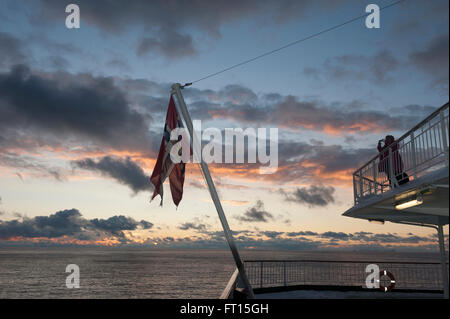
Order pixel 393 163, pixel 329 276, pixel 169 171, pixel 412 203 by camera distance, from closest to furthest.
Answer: pixel 412 203 < pixel 169 171 < pixel 393 163 < pixel 329 276

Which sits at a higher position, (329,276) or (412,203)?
(412,203)

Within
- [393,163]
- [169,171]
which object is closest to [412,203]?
[393,163]

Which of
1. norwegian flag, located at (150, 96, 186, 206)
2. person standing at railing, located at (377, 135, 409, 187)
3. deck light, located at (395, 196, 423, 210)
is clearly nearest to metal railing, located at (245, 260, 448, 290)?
person standing at railing, located at (377, 135, 409, 187)

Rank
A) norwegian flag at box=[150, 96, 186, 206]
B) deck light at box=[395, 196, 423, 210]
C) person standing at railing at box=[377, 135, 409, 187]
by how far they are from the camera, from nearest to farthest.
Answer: deck light at box=[395, 196, 423, 210]
norwegian flag at box=[150, 96, 186, 206]
person standing at railing at box=[377, 135, 409, 187]

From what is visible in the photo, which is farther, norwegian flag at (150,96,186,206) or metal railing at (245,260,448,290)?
metal railing at (245,260,448,290)

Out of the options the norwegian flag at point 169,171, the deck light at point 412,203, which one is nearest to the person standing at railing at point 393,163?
the deck light at point 412,203

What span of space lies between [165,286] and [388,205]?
7007 centimetres

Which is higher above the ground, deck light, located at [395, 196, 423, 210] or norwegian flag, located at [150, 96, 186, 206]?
norwegian flag, located at [150, 96, 186, 206]

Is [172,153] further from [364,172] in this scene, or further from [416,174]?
[364,172]

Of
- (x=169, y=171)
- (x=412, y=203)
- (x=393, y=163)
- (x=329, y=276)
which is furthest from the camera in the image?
(x=329, y=276)

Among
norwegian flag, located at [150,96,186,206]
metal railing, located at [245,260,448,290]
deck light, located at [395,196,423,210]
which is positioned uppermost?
norwegian flag, located at [150,96,186,206]

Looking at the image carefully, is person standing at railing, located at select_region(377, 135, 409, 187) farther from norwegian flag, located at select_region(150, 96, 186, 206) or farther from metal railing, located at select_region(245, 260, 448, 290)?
norwegian flag, located at select_region(150, 96, 186, 206)

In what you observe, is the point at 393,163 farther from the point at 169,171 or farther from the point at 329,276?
the point at 329,276

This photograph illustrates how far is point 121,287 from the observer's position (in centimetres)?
7381
